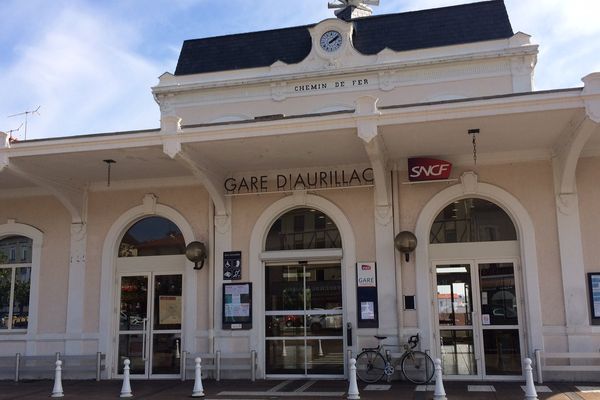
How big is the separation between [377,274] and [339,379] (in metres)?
2.10

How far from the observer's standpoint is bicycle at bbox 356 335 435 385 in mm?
10914

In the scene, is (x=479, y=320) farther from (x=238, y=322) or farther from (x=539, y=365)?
(x=238, y=322)

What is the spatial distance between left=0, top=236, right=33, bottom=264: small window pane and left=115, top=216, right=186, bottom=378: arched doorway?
89.3 inches

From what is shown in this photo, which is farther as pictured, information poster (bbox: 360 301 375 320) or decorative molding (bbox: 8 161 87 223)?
decorative molding (bbox: 8 161 87 223)

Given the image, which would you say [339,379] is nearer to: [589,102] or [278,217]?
[278,217]

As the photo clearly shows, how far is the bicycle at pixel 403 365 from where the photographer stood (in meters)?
10.9

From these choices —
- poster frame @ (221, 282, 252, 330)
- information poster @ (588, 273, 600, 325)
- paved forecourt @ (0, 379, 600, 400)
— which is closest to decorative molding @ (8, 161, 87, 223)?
paved forecourt @ (0, 379, 600, 400)

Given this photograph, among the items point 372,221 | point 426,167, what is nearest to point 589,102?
point 426,167

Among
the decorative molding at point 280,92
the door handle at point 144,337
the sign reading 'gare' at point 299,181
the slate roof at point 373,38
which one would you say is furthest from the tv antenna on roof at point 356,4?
the door handle at point 144,337

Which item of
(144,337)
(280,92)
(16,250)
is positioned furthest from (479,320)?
(16,250)

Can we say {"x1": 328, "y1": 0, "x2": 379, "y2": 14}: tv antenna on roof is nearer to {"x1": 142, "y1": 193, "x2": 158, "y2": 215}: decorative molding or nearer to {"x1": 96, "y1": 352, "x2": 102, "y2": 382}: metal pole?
{"x1": 142, "y1": 193, "x2": 158, "y2": 215}: decorative molding

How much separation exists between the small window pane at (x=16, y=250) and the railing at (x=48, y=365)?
2.14 m

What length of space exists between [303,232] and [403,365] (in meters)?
3.24

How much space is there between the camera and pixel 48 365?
42.4ft
